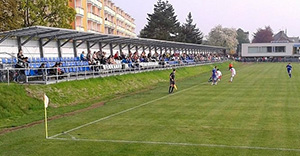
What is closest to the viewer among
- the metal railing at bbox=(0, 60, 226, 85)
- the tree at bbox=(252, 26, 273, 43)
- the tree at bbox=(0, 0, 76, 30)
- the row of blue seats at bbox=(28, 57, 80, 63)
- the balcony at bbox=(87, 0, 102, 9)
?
the metal railing at bbox=(0, 60, 226, 85)

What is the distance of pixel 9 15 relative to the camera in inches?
1325

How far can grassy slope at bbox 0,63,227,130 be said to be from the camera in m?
17.1

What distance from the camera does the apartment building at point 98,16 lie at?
5834 centimetres

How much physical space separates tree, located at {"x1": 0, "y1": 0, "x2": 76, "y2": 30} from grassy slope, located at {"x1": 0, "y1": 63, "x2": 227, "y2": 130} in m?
10.7

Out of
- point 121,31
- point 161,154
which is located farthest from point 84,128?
point 121,31

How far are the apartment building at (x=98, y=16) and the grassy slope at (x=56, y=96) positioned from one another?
A: 70.7 ft

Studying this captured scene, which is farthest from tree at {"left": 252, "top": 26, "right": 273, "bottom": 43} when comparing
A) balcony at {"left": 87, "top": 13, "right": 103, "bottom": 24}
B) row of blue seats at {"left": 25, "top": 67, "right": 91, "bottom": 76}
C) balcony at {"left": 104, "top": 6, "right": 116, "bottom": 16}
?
row of blue seats at {"left": 25, "top": 67, "right": 91, "bottom": 76}

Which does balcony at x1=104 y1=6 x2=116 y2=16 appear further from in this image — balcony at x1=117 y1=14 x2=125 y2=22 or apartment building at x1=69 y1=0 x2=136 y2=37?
balcony at x1=117 y1=14 x2=125 y2=22

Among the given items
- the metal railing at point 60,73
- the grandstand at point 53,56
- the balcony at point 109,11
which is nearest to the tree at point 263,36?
the balcony at point 109,11

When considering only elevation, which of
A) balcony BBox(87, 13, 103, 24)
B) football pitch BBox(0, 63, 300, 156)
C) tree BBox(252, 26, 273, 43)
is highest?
tree BBox(252, 26, 273, 43)

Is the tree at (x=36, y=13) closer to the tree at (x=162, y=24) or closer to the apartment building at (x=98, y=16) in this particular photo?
the apartment building at (x=98, y=16)

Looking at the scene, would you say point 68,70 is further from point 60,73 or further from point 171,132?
point 171,132

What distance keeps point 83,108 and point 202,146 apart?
35.0ft

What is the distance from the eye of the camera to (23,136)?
1292 cm
